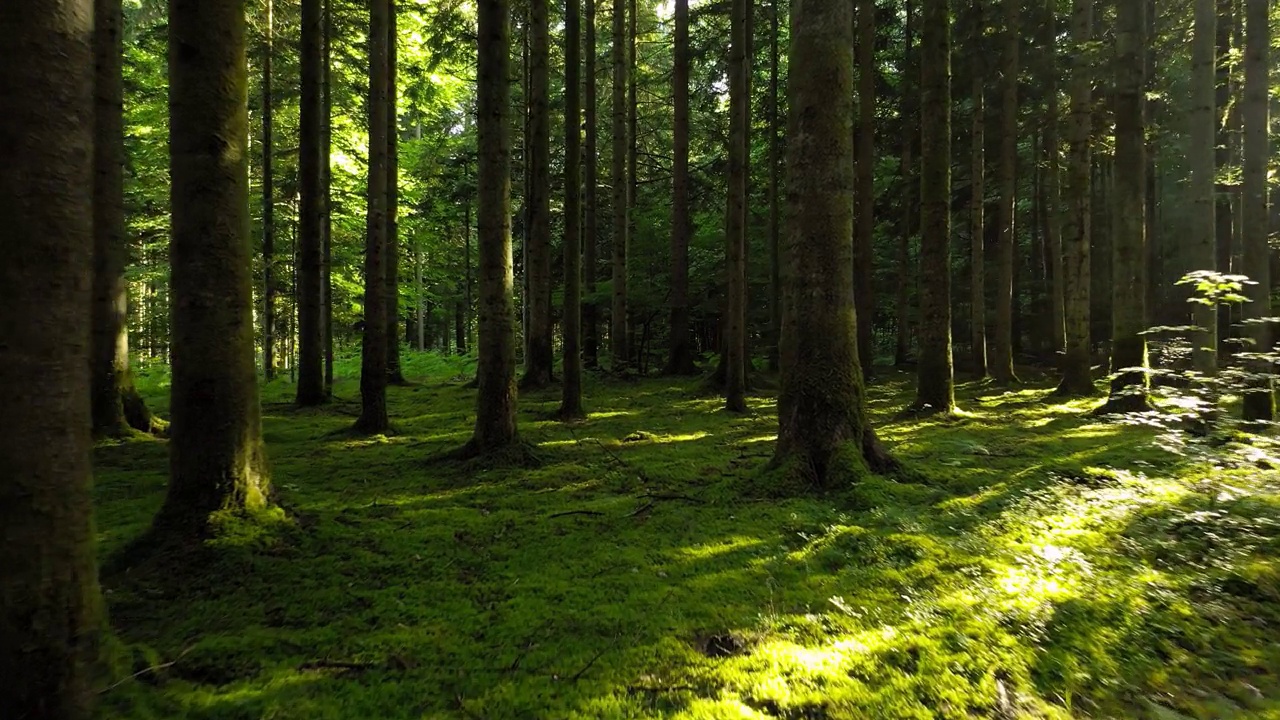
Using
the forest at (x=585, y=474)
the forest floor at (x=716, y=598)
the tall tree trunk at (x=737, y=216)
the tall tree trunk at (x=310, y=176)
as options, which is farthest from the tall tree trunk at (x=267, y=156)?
the tall tree trunk at (x=737, y=216)

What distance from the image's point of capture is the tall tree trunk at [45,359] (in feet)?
6.07

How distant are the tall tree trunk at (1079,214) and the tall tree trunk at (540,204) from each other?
9.29m

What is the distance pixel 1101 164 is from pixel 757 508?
89.1ft

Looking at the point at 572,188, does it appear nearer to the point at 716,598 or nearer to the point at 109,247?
the point at 109,247

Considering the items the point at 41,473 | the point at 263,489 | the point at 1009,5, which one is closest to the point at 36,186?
the point at 41,473

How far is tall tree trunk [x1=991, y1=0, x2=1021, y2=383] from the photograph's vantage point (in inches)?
549

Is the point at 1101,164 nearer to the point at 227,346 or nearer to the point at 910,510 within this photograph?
the point at 910,510

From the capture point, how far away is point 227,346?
3.96m

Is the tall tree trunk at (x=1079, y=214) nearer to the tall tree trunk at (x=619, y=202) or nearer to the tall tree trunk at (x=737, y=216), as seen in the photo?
the tall tree trunk at (x=737, y=216)

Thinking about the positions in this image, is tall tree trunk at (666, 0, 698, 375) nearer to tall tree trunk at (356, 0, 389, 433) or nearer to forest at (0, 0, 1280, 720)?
forest at (0, 0, 1280, 720)

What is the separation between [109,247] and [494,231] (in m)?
5.44

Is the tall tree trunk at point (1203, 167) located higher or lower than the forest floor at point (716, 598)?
higher

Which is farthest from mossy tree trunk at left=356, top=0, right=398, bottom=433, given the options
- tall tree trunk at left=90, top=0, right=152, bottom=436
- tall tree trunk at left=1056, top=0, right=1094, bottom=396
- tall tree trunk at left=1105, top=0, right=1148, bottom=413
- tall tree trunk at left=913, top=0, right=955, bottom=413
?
tall tree trunk at left=1056, top=0, right=1094, bottom=396

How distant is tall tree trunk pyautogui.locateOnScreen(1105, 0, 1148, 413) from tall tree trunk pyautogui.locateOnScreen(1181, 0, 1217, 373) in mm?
641
